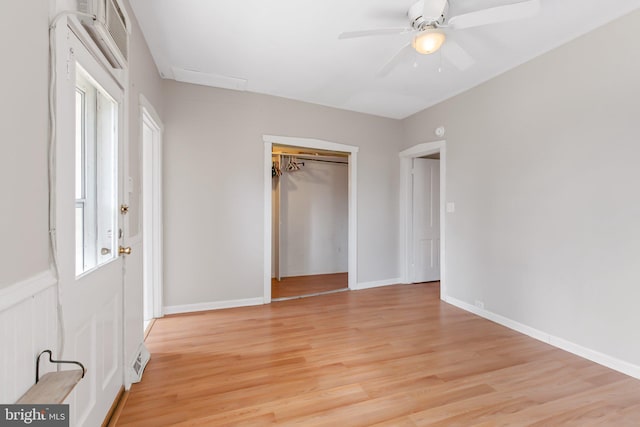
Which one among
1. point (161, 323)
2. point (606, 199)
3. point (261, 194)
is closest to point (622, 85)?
point (606, 199)

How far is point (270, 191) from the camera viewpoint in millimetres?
3682

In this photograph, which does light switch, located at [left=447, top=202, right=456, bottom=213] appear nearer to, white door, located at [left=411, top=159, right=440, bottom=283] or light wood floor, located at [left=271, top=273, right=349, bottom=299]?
white door, located at [left=411, top=159, right=440, bottom=283]

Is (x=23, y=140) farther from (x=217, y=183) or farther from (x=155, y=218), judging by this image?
(x=217, y=183)

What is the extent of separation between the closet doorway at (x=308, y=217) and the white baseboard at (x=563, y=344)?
87.7 inches

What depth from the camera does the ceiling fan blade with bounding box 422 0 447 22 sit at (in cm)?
188

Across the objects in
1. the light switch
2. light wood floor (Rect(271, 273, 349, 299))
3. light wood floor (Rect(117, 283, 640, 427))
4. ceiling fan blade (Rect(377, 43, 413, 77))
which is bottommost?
light wood floor (Rect(271, 273, 349, 299))

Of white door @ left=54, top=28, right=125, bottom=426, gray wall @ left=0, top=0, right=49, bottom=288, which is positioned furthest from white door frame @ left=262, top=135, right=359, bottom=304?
gray wall @ left=0, top=0, right=49, bottom=288

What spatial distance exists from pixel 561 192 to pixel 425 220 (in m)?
2.21

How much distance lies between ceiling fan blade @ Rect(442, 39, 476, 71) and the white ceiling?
61mm

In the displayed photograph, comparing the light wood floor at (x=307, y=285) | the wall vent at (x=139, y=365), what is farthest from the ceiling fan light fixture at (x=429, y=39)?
the light wood floor at (x=307, y=285)

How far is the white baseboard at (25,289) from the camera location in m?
0.78

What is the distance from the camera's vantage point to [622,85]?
2125 millimetres

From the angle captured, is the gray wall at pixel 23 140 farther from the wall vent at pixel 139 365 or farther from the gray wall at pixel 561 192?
the gray wall at pixel 561 192

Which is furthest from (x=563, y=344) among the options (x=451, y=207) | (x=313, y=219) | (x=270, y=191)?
(x=313, y=219)
